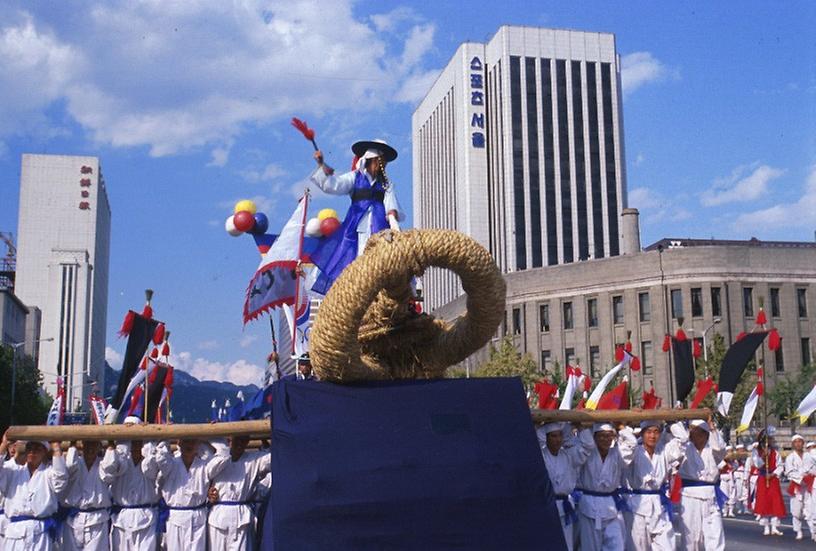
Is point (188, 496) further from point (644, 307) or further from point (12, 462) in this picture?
point (644, 307)

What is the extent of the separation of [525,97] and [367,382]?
89.7 m

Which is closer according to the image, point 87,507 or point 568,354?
point 87,507

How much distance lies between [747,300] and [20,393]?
42.6m

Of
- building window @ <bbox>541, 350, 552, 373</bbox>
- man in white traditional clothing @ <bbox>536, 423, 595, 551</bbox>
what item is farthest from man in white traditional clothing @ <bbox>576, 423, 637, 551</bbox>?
building window @ <bbox>541, 350, 552, 373</bbox>

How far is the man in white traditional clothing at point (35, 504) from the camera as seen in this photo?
6.96m

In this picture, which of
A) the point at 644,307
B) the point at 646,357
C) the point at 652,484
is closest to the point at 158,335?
the point at 652,484

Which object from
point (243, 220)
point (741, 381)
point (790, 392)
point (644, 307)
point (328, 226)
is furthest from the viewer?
point (644, 307)

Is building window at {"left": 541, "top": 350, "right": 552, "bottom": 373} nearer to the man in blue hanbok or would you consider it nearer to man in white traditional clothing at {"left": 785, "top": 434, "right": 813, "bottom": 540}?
man in white traditional clothing at {"left": 785, "top": 434, "right": 813, "bottom": 540}

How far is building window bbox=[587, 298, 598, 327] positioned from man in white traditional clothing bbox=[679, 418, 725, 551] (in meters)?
48.7

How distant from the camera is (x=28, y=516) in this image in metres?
7.10

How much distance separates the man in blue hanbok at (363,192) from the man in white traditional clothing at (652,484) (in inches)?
127

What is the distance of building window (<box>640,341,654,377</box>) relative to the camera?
54.1 meters

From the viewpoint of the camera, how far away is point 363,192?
8.01 meters

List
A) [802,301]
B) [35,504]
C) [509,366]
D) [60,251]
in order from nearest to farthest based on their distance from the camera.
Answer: [35,504]
[509,366]
[802,301]
[60,251]
